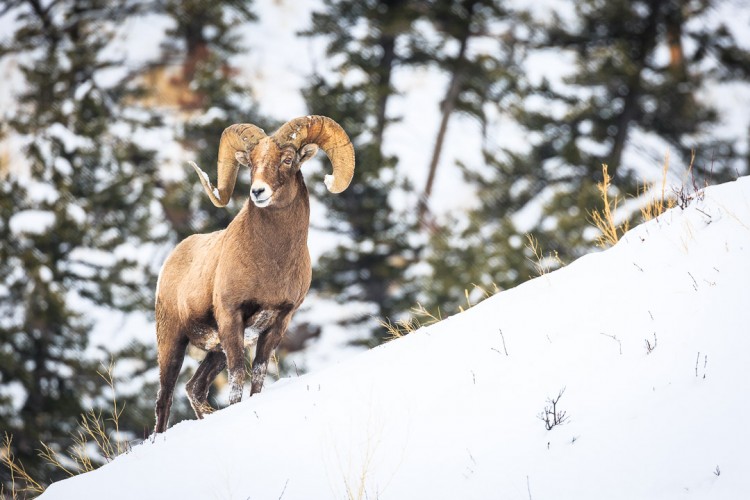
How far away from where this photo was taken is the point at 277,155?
622cm

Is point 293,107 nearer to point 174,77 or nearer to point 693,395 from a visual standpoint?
point 174,77

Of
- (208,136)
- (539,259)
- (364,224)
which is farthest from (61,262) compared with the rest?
(539,259)

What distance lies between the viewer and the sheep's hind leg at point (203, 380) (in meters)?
7.11

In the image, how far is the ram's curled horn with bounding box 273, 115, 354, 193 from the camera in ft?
21.4

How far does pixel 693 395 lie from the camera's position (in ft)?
11.4

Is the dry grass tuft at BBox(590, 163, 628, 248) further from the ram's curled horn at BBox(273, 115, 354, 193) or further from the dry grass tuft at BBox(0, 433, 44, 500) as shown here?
the dry grass tuft at BBox(0, 433, 44, 500)

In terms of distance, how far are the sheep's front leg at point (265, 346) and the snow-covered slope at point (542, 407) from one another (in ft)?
3.07

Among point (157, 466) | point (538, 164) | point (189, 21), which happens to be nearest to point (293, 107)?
point (189, 21)

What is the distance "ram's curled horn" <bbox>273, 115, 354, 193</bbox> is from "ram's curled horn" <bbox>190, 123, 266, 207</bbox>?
0.35 metres

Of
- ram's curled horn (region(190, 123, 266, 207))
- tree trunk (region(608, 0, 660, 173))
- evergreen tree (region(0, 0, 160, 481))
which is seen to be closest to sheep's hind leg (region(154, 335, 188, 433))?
ram's curled horn (region(190, 123, 266, 207))

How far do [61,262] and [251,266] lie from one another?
45.9 ft

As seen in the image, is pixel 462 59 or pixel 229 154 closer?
pixel 229 154

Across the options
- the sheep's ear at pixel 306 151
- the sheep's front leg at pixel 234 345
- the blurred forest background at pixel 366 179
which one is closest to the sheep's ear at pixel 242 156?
the sheep's ear at pixel 306 151

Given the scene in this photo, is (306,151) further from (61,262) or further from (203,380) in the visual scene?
(61,262)
